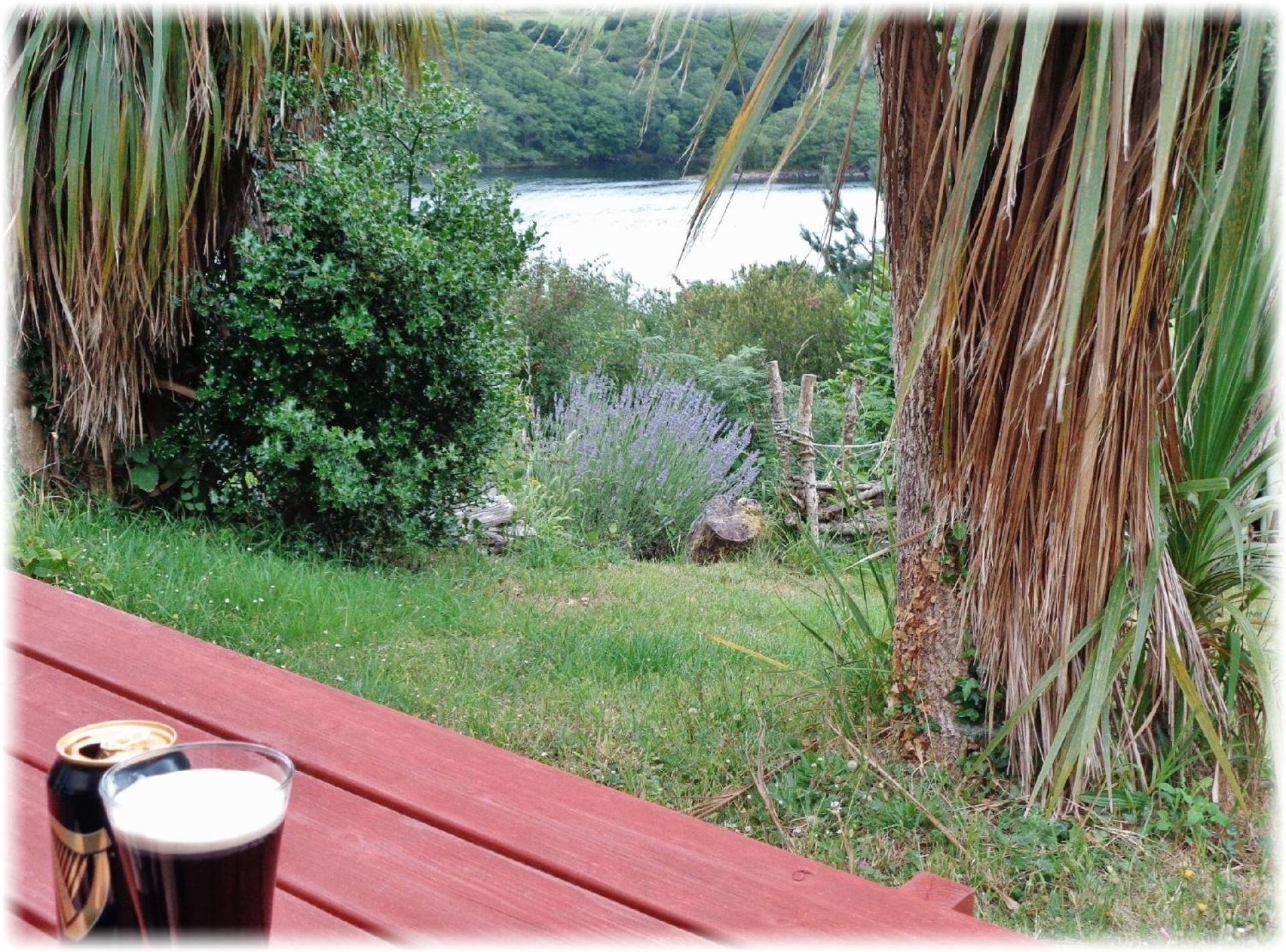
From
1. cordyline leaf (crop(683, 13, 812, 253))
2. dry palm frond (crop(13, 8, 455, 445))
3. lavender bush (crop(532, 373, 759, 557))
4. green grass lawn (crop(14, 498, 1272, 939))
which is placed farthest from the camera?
lavender bush (crop(532, 373, 759, 557))

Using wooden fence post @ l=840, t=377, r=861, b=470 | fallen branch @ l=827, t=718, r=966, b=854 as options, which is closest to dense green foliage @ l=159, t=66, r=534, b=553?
wooden fence post @ l=840, t=377, r=861, b=470

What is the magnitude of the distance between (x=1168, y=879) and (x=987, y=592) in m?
0.66

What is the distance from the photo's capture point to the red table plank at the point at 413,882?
86 centimetres

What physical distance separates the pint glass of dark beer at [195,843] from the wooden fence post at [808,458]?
19.2ft

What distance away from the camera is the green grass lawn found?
2432 mm

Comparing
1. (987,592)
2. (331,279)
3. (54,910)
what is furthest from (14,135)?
(54,910)

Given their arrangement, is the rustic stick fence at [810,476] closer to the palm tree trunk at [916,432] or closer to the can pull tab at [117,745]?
the palm tree trunk at [916,432]

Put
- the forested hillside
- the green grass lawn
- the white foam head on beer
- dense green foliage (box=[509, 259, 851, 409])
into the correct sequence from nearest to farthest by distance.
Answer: the white foam head on beer < the green grass lawn < the forested hillside < dense green foliage (box=[509, 259, 851, 409])

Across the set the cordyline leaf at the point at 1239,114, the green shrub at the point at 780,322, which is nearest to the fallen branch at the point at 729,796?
the cordyline leaf at the point at 1239,114

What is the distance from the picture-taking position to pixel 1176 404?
2500 millimetres

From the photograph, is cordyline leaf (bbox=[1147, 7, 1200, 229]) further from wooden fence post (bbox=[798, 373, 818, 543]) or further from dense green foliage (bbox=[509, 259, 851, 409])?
dense green foliage (bbox=[509, 259, 851, 409])

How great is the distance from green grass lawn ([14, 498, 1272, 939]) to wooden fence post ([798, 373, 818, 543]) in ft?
3.43

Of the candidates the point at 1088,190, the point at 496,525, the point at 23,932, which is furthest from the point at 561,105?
the point at 23,932

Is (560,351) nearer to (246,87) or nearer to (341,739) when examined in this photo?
(246,87)
